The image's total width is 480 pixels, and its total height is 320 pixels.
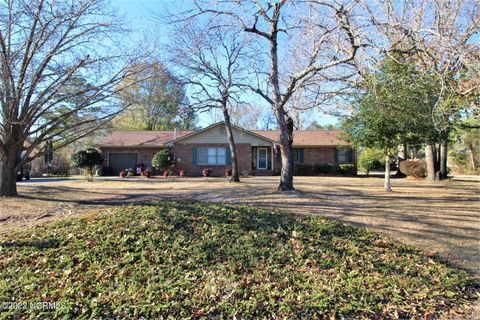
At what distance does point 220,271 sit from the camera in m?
5.00

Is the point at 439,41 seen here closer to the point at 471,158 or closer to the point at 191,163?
the point at 191,163

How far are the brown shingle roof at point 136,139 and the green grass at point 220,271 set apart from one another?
18.8 meters

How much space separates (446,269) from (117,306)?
4914 mm

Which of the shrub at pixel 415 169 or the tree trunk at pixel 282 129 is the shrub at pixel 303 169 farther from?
the tree trunk at pixel 282 129

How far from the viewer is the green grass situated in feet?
13.8

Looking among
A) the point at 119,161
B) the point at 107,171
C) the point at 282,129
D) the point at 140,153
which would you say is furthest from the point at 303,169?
the point at 107,171

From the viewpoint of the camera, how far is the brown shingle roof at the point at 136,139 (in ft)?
81.9

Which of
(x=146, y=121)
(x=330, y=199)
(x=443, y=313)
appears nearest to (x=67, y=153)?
(x=146, y=121)

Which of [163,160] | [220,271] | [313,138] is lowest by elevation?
[220,271]

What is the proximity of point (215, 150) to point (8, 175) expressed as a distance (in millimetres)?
15126

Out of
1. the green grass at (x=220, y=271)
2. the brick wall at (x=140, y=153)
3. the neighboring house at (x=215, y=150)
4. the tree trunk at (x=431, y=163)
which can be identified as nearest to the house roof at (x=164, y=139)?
the neighboring house at (x=215, y=150)

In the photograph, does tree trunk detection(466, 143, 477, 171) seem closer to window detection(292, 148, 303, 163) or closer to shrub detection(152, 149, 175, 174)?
window detection(292, 148, 303, 163)

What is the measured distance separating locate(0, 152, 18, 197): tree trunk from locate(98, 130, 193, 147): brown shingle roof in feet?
47.9

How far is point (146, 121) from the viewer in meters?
36.4
